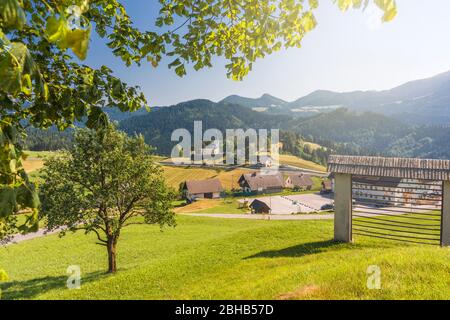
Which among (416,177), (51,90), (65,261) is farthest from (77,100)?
(65,261)

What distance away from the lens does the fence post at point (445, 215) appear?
44.2 feet

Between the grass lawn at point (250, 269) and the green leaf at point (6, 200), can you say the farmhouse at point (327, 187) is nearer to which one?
the grass lawn at point (250, 269)

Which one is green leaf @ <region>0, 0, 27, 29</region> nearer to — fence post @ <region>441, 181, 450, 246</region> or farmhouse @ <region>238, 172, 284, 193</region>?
fence post @ <region>441, 181, 450, 246</region>

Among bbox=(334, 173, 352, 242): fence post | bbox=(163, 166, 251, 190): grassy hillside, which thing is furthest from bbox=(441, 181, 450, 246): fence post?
bbox=(163, 166, 251, 190): grassy hillside

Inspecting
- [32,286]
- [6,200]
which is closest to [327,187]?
[32,286]

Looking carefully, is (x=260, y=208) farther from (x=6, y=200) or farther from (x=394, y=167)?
(x=6, y=200)

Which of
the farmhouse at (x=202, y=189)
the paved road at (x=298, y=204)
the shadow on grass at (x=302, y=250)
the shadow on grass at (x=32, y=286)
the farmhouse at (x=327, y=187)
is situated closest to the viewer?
the shadow on grass at (x=302, y=250)

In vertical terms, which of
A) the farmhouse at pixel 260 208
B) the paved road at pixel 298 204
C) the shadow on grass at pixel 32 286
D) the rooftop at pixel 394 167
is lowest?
the paved road at pixel 298 204

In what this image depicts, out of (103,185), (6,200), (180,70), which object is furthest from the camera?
(103,185)

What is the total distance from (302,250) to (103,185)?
49.8ft

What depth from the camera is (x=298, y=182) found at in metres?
118

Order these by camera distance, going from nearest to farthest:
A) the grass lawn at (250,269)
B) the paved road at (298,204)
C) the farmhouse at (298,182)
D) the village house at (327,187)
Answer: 1. the grass lawn at (250,269)
2. the paved road at (298,204)
3. the village house at (327,187)
4. the farmhouse at (298,182)

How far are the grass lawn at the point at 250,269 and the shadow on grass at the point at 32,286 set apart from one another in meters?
0.09

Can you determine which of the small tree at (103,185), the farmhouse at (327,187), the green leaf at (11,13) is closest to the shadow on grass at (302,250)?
the small tree at (103,185)
